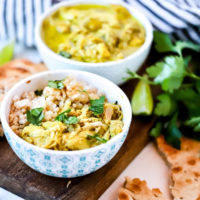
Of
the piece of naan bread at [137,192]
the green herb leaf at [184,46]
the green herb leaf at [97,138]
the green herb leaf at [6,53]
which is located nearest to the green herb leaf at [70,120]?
the green herb leaf at [97,138]

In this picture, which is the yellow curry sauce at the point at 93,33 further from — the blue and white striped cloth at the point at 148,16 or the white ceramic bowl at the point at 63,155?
the white ceramic bowl at the point at 63,155

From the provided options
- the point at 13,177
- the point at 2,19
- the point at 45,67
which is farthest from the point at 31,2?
the point at 13,177

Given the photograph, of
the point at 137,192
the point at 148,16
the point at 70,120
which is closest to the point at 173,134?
the point at 137,192

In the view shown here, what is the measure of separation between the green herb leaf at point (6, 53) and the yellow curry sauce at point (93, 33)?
18.1 inches

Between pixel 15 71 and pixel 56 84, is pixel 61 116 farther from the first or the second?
pixel 15 71

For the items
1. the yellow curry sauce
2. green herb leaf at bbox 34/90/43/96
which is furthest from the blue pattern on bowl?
the yellow curry sauce

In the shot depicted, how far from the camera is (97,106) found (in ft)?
7.61

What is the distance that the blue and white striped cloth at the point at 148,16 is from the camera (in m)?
3.20

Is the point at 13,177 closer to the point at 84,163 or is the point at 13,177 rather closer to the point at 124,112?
the point at 84,163

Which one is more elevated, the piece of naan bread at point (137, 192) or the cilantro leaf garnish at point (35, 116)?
the cilantro leaf garnish at point (35, 116)

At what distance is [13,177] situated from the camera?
2.34m

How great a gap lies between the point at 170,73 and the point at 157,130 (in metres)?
0.40

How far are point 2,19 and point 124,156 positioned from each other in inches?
69.3

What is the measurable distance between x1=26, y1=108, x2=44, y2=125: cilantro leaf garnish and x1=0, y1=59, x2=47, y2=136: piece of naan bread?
2.12 ft
